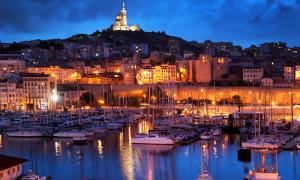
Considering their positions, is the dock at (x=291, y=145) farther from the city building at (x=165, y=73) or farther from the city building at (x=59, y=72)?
the city building at (x=59, y=72)

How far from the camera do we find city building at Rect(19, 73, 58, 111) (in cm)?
3897

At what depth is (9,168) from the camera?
1259 cm

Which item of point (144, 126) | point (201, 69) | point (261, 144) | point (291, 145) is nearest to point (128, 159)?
point (261, 144)

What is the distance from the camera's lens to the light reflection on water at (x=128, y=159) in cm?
1653

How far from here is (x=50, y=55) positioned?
5903 cm

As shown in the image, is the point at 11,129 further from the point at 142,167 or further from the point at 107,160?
the point at 142,167

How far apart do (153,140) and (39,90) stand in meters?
19.6

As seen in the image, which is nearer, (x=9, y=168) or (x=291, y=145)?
(x=9, y=168)

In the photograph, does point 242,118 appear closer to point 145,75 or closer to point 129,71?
point 145,75

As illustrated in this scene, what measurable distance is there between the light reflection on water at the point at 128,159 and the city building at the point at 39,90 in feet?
48.5

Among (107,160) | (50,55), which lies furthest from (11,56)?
(107,160)

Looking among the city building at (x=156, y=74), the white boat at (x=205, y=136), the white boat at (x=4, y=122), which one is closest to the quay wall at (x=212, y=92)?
the city building at (x=156, y=74)

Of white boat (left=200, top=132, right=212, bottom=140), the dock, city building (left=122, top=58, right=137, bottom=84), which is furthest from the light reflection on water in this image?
city building (left=122, top=58, right=137, bottom=84)

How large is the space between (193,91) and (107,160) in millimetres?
21260
